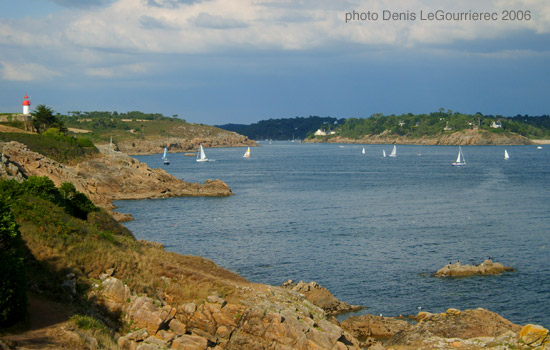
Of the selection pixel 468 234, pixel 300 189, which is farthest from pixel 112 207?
pixel 468 234

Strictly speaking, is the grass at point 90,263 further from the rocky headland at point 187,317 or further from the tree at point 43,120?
the tree at point 43,120

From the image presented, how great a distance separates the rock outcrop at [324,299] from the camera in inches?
1059

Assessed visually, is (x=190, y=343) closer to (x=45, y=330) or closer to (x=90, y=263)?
(x=45, y=330)

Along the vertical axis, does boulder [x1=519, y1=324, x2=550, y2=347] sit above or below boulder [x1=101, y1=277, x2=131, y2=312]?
below

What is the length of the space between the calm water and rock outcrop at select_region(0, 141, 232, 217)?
10.5 ft

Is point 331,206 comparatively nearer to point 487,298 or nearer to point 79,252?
point 487,298

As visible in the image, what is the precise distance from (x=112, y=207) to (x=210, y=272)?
36.3 metres

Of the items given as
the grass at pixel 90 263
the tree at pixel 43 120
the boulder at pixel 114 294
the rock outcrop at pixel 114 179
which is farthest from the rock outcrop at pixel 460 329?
the tree at pixel 43 120

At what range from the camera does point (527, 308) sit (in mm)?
27594

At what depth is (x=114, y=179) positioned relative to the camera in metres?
72.7

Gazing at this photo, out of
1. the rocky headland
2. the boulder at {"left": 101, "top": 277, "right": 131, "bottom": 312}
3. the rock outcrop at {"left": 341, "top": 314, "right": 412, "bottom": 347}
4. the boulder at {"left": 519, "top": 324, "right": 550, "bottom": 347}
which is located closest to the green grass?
the rocky headland

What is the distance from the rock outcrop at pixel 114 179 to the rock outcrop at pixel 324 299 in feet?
114

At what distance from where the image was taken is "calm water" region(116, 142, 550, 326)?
29984 mm

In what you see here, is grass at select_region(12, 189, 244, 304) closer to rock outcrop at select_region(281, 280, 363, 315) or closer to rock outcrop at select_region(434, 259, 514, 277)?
rock outcrop at select_region(281, 280, 363, 315)
